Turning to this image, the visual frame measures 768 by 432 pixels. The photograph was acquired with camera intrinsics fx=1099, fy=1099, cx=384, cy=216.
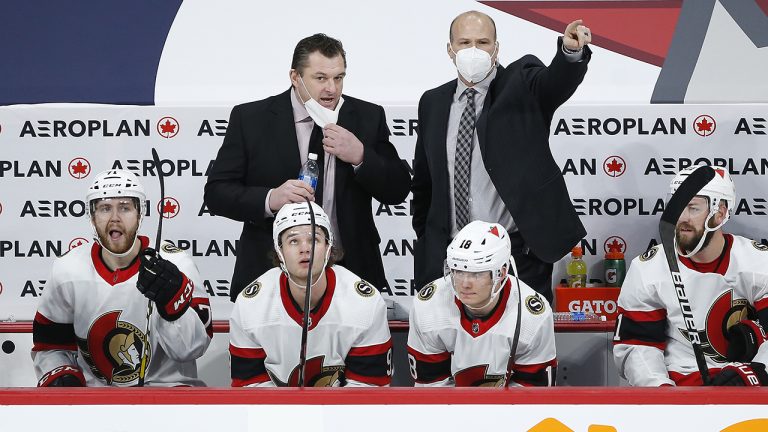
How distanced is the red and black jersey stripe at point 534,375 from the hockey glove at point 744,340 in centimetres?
74

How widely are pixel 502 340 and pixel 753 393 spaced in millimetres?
1262

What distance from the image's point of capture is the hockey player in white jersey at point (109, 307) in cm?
393

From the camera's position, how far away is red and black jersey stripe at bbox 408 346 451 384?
3.79 metres

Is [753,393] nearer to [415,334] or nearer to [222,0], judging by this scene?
[415,334]

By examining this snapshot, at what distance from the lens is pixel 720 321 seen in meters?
4.01

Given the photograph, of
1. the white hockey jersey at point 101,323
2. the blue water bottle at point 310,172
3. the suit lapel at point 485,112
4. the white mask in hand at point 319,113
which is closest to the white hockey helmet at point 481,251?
the suit lapel at point 485,112

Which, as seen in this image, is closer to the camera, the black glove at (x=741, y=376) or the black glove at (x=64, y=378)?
the black glove at (x=741, y=376)

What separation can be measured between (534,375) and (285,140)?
1315mm

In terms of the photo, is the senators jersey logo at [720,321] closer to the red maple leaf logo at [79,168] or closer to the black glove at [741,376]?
the black glove at [741,376]

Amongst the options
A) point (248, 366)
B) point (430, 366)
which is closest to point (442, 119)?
point (430, 366)

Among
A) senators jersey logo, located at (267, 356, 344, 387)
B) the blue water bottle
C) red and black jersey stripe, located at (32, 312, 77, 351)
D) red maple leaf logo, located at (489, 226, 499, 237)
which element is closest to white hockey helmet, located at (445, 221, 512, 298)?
red maple leaf logo, located at (489, 226, 499, 237)

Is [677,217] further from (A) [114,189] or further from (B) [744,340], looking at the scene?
(A) [114,189]

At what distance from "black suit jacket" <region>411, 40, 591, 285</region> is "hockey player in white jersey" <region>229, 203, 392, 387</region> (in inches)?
18.3
